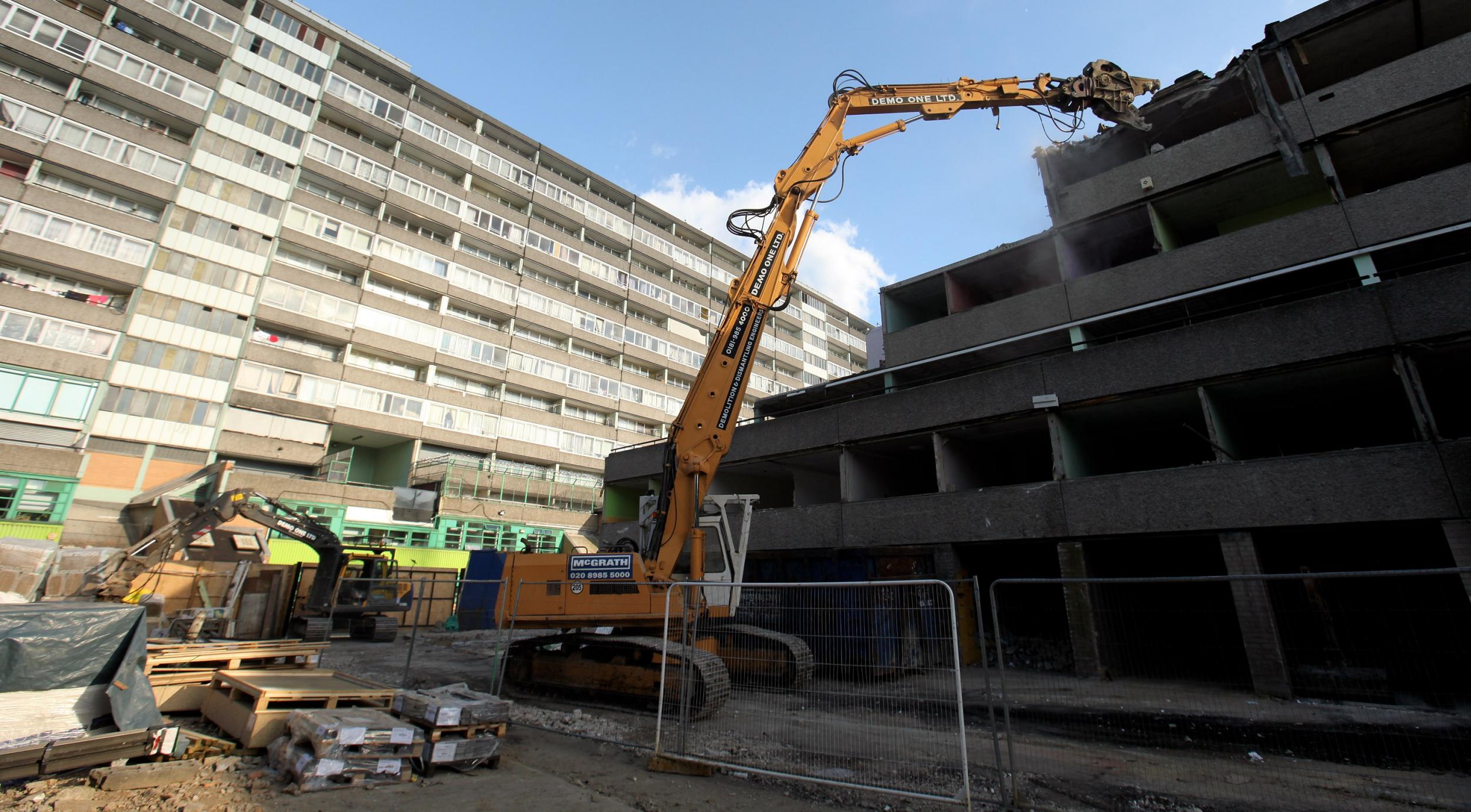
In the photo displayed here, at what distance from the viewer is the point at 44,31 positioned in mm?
28641

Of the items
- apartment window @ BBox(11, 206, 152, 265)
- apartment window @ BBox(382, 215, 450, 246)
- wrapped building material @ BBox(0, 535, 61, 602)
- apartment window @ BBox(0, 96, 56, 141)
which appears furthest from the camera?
apartment window @ BBox(382, 215, 450, 246)

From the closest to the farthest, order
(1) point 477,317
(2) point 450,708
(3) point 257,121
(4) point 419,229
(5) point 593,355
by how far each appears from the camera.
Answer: (2) point 450,708 → (3) point 257,121 → (4) point 419,229 → (1) point 477,317 → (5) point 593,355

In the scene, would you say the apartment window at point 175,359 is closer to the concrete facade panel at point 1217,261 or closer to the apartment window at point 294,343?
the apartment window at point 294,343

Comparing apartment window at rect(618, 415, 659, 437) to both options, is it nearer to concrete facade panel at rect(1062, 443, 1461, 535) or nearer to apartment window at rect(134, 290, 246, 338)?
apartment window at rect(134, 290, 246, 338)

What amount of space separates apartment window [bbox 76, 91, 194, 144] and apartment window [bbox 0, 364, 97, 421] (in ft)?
43.4

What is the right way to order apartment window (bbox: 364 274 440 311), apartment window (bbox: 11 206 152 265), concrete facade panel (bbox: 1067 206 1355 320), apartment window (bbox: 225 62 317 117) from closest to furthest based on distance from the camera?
concrete facade panel (bbox: 1067 206 1355 320)
apartment window (bbox: 11 206 152 265)
apartment window (bbox: 225 62 317 117)
apartment window (bbox: 364 274 440 311)

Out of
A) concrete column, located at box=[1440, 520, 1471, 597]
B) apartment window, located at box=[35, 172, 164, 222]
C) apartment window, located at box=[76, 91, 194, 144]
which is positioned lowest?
concrete column, located at box=[1440, 520, 1471, 597]

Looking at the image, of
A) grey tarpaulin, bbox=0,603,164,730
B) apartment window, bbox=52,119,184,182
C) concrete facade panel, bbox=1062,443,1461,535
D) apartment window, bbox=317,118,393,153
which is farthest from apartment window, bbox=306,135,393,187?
concrete facade panel, bbox=1062,443,1461,535

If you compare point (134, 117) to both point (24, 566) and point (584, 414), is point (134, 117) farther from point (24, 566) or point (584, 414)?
point (584, 414)

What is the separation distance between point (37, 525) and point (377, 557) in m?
16.0

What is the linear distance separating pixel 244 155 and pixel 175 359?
39.3 feet

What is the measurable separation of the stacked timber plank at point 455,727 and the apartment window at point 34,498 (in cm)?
2860

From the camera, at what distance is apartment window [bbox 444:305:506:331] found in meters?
39.1

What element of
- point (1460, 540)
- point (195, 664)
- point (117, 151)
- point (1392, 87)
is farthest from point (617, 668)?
point (117, 151)
